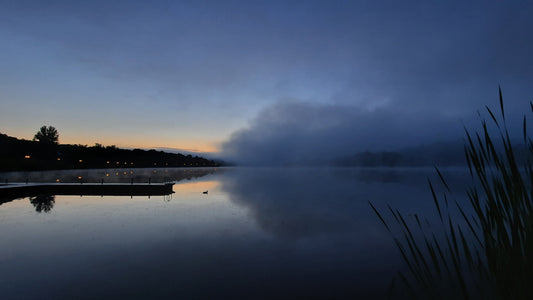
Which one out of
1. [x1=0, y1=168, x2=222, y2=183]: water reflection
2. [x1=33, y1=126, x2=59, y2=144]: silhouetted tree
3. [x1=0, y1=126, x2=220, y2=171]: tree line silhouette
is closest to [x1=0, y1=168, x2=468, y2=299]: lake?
[x1=0, y1=168, x2=222, y2=183]: water reflection

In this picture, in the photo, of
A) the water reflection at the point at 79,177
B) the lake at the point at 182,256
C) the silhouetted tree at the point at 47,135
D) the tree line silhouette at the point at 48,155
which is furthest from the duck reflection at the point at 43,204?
the silhouetted tree at the point at 47,135

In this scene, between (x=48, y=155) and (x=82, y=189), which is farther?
(x=48, y=155)

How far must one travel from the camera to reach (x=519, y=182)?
9.93 feet

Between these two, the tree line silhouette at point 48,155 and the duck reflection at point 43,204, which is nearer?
the duck reflection at point 43,204

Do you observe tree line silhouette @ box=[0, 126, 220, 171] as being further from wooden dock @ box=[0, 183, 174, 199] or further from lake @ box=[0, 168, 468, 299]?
lake @ box=[0, 168, 468, 299]

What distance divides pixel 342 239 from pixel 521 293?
15697 mm

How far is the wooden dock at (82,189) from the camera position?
29.1m

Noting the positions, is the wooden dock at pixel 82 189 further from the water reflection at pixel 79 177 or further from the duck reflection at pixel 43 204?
the duck reflection at pixel 43 204

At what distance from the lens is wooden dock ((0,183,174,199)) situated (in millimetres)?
29073

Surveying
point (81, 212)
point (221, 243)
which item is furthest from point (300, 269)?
point (81, 212)

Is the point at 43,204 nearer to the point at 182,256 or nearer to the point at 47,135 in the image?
the point at 182,256

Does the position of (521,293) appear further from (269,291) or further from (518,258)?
(269,291)

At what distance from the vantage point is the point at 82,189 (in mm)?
33031

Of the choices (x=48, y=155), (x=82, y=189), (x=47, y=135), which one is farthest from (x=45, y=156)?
(x=82, y=189)
